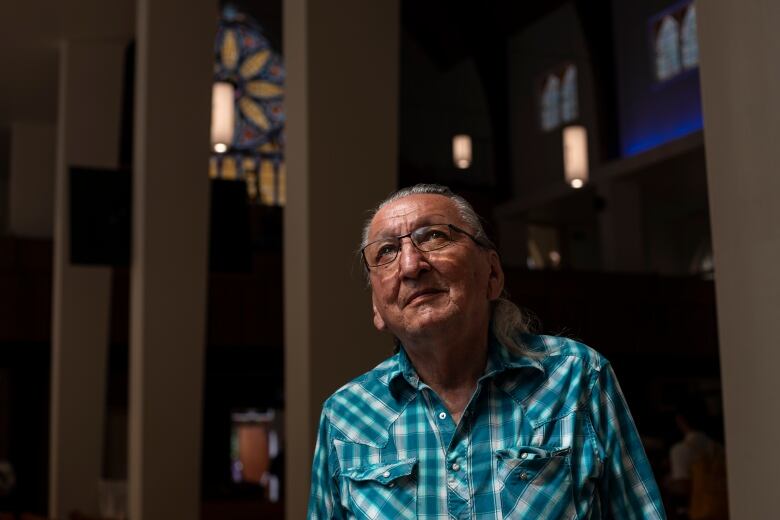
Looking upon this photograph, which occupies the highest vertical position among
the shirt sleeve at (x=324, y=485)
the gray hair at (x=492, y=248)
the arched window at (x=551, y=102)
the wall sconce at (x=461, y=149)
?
the arched window at (x=551, y=102)

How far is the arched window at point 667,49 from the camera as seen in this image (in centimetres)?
2078

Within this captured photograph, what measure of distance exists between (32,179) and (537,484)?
649 inches

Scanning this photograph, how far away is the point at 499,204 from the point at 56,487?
12.9 meters

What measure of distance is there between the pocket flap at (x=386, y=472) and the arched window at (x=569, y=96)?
2108 cm

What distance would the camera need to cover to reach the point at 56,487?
12492 mm

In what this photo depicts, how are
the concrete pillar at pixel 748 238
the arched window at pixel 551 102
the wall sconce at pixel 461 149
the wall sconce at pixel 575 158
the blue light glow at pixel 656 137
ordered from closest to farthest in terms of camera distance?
the concrete pillar at pixel 748 238 < the wall sconce at pixel 575 158 < the blue light glow at pixel 656 137 < the wall sconce at pixel 461 149 < the arched window at pixel 551 102

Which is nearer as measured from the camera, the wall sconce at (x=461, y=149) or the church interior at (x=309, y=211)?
the church interior at (x=309, y=211)

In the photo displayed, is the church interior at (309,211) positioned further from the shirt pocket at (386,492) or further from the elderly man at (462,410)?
the shirt pocket at (386,492)

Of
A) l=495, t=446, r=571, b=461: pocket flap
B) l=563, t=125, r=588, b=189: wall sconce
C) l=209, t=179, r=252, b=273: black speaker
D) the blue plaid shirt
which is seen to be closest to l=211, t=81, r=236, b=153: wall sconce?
l=209, t=179, r=252, b=273: black speaker

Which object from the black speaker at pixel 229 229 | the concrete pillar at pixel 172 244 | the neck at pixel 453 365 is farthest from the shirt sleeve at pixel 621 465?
the black speaker at pixel 229 229

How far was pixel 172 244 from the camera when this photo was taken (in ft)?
27.6

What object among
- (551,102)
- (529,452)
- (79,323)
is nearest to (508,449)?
(529,452)

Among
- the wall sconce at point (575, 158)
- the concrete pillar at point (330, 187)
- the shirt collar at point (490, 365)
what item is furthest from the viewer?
the wall sconce at point (575, 158)

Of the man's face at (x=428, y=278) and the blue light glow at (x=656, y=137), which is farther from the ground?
the blue light glow at (x=656, y=137)
